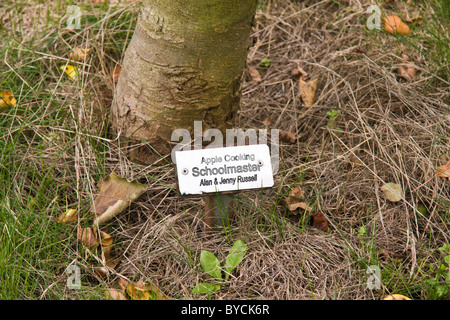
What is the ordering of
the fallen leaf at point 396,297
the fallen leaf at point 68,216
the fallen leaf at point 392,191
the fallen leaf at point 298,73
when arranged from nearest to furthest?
the fallen leaf at point 396,297 → the fallen leaf at point 68,216 → the fallen leaf at point 392,191 → the fallen leaf at point 298,73

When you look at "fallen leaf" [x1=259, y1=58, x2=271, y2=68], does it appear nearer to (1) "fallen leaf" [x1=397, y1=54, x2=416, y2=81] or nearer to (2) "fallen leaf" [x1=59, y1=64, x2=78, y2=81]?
(1) "fallen leaf" [x1=397, y1=54, x2=416, y2=81]

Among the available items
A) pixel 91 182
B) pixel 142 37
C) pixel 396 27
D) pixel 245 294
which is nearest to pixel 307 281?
pixel 245 294

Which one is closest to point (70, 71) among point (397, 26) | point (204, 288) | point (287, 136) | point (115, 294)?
point (287, 136)

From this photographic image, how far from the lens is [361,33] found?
2590 millimetres

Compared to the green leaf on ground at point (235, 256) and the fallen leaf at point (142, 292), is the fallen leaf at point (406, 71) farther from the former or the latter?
A: the fallen leaf at point (142, 292)

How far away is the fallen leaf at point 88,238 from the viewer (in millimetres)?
1686

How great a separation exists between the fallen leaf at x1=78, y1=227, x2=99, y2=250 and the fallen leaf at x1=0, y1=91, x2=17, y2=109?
2.67 ft

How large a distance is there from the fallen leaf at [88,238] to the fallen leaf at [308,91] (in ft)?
4.16

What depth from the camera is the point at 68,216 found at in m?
1.78

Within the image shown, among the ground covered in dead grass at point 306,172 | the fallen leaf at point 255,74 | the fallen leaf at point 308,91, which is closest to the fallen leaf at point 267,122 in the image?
the ground covered in dead grass at point 306,172

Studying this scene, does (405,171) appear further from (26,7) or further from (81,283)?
(26,7)

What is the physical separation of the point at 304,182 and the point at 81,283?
100cm

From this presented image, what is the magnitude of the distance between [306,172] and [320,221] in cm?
26

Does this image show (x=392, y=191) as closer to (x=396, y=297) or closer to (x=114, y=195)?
(x=396, y=297)
